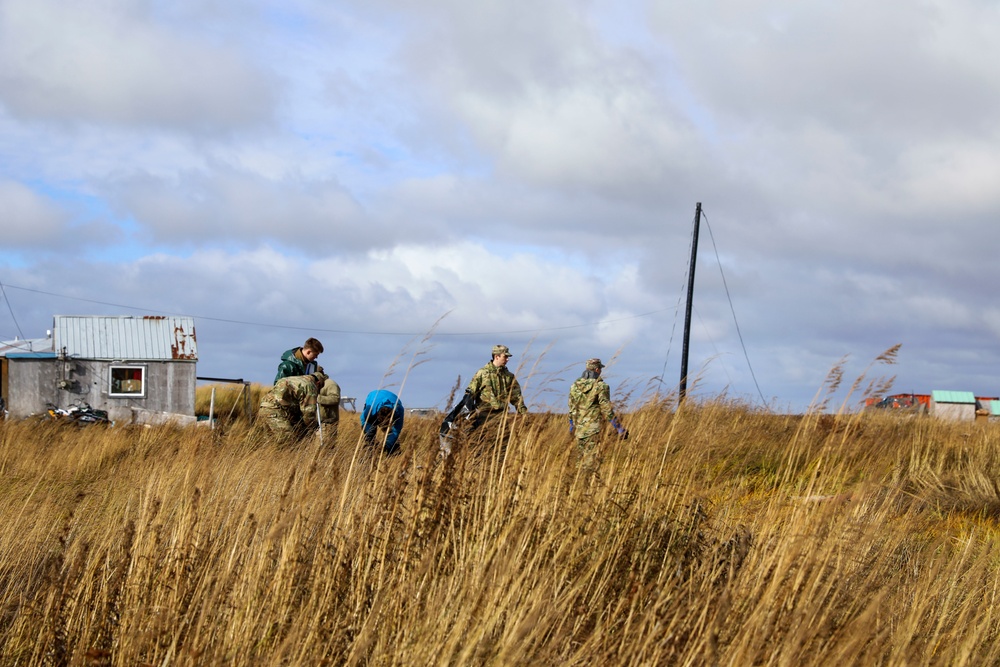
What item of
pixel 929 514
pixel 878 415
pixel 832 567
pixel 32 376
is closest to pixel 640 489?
pixel 832 567

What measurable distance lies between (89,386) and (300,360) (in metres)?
22.2

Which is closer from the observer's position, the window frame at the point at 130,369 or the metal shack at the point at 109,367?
the metal shack at the point at 109,367

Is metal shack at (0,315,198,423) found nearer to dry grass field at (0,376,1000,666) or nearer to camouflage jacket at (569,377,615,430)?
camouflage jacket at (569,377,615,430)

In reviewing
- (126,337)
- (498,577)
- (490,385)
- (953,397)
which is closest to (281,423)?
(490,385)

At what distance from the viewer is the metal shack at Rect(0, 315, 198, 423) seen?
2722 cm

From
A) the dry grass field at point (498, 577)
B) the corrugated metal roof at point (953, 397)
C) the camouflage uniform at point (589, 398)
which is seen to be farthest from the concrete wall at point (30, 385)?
the corrugated metal roof at point (953, 397)

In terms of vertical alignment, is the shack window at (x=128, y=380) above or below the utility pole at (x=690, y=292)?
below

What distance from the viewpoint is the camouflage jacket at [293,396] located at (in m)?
8.00

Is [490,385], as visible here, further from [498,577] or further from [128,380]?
[128,380]

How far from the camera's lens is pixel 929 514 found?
24.1 ft

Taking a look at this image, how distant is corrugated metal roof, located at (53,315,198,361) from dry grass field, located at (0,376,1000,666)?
2440 centimetres

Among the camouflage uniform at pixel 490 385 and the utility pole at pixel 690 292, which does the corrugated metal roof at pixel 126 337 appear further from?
the camouflage uniform at pixel 490 385

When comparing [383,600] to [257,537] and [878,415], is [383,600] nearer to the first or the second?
[257,537]

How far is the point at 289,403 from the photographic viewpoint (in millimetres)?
8039
